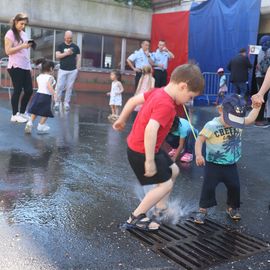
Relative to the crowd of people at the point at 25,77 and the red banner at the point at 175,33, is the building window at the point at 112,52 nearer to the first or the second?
the red banner at the point at 175,33

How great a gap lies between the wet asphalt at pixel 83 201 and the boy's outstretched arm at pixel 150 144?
0.60 metres

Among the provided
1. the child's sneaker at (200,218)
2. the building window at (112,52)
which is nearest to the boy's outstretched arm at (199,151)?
the child's sneaker at (200,218)

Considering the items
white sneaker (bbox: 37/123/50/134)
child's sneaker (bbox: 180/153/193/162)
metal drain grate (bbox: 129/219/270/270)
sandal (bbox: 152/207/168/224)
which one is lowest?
metal drain grate (bbox: 129/219/270/270)

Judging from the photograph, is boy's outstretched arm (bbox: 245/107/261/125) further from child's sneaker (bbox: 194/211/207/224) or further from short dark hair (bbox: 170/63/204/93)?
child's sneaker (bbox: 194/211/207/224)

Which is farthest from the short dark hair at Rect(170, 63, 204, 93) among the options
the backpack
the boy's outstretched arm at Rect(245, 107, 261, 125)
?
the backpack

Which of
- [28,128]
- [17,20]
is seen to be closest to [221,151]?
[28,128]

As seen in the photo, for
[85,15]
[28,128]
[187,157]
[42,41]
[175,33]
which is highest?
[85,15]

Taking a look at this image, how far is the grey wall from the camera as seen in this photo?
15.3 metres

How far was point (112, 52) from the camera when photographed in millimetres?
17688

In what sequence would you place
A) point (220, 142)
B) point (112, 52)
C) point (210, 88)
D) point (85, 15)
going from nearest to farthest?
point (220, 142)
point (210, 88)
point (85, 15)
point (112, 52)

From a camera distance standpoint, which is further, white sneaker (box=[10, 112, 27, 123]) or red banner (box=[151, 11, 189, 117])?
red banner (box=[151, 11, 189, 117])

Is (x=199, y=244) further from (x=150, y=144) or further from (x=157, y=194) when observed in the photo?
(x=150, y=144)

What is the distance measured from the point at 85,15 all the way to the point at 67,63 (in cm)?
579

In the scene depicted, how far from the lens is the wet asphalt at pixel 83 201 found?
3.19 meters
